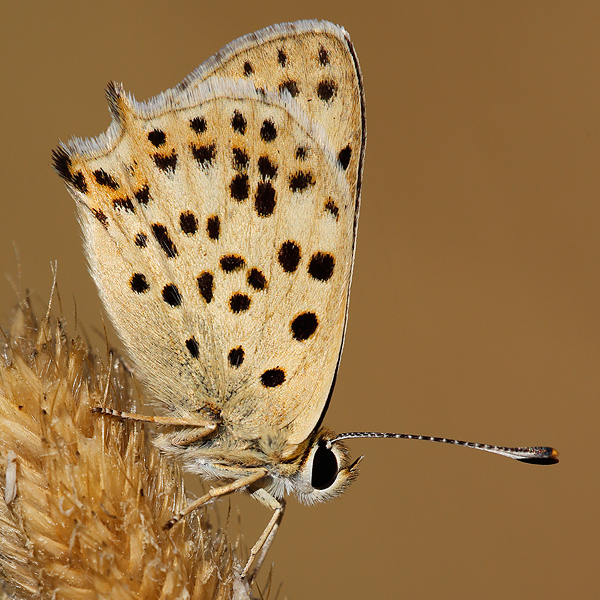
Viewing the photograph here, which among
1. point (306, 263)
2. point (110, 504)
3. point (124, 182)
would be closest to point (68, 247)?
point (124, 182)

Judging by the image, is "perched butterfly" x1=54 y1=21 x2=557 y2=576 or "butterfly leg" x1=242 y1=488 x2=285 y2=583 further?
"perched butterfly" x1=54 y1=21 x2=557 y2=576

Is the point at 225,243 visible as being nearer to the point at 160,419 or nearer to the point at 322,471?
the point at 160,419

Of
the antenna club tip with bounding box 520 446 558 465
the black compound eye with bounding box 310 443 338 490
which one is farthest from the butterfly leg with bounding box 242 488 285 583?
the antenna club tip with bounding box 520 446 558 465

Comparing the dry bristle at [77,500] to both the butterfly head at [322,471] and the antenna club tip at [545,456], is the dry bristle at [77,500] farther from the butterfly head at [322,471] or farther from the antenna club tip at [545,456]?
the antenna club tip at [545,456]

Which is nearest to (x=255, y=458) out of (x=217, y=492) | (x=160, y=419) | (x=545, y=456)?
(x=217, y=492)

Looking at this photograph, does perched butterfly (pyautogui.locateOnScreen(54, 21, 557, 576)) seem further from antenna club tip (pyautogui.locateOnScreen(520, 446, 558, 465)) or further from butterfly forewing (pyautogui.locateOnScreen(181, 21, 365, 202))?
antenna club tip (pyautogui.locateOnScreen(520, 446, 558, 465))

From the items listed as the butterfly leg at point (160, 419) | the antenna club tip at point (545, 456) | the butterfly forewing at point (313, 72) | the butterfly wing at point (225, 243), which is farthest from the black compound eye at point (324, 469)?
the butterfly forewing at point (313, 72)

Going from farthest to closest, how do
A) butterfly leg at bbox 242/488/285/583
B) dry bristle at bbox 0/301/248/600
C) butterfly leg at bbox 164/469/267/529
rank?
butterfly leg at bbox 242/488/285/583
butterfly leg at bbox 164/469/267/529
dry bristle at bbox 0/301/248/600
